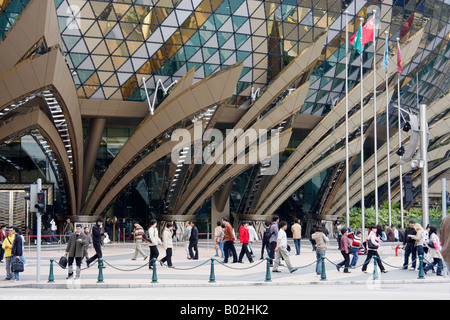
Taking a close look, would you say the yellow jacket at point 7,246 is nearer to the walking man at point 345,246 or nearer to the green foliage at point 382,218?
the walking man at point 345,246

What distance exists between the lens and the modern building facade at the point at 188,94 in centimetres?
3706

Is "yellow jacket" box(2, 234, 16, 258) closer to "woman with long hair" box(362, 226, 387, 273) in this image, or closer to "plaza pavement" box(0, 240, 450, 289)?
"plaza pavement" box(0, 240, 450, 289)

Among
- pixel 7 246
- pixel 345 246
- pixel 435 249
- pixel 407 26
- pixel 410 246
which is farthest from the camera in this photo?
pixel 407 26

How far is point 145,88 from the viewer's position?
4231 cm

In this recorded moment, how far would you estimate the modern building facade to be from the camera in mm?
37062

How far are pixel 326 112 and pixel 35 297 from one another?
36.8 metres

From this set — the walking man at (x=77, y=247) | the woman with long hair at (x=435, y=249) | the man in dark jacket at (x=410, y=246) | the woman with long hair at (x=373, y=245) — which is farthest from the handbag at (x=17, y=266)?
the woman with long hair at (x=435, y=249)

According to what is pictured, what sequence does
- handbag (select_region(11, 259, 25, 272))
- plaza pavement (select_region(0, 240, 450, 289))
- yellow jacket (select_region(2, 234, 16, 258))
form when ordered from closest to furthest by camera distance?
plaza pavement (select_region(0, 240, 450, 289)), handbag (select_region(11, 259, 25, 272)), yellow jacket (select_region(2, 234, 16, 258))

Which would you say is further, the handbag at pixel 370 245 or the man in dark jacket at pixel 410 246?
the man in dark jacket at pixel 410 246

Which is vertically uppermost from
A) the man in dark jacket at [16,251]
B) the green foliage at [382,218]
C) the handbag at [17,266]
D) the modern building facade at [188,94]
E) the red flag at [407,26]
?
the red flag at [407,26]

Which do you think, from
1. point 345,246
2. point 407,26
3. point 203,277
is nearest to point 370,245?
point 345,246

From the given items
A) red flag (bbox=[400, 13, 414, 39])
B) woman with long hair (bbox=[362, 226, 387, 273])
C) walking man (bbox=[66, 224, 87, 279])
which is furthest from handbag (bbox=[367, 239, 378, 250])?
red flag (bbox=[400, 13, 414, 39])

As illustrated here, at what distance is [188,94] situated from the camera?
126 ft

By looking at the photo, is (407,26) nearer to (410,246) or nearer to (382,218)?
(382,218)
